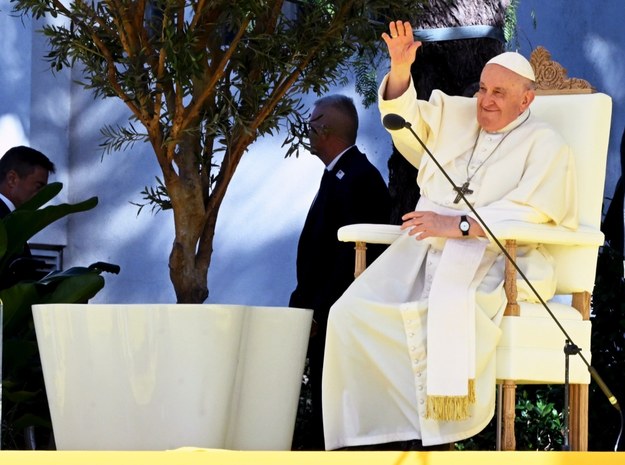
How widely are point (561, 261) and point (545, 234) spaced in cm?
38

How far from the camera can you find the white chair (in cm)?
456

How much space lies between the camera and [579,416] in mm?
4660

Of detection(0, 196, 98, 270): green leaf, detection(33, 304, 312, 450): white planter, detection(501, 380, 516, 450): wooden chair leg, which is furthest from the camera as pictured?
detection(0, 196, 98, 270): green leaf

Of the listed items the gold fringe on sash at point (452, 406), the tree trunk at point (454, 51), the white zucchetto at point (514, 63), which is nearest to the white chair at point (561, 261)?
the gold fringe on sash at point (452, 406)

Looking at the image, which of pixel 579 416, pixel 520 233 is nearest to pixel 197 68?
pixel 520 233

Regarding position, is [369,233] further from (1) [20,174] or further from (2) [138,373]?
(1) [20,174]

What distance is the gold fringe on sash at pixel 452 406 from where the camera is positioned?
14.8ft

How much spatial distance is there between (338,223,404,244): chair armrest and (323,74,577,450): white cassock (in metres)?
0.04

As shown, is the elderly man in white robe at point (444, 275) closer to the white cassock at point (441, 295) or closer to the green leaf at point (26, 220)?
the white cassock at point (441, 295)

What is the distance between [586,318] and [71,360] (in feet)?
6.19

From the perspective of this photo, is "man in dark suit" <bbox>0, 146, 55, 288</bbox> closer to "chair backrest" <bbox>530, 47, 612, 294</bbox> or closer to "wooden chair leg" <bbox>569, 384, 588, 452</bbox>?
"chair backrest" <bbox>530, 47, 612, 294</bbox>

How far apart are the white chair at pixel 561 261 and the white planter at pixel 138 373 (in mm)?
1003

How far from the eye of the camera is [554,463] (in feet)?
10.2

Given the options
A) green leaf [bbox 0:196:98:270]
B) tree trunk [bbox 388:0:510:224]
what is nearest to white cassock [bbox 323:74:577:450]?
tree trunk [bbox 388:0:510:224]
